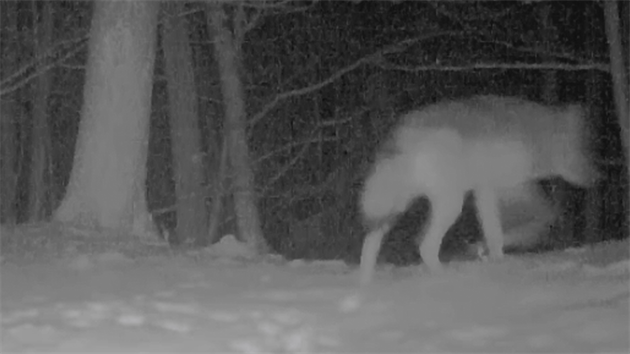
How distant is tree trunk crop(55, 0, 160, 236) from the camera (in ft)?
29.2

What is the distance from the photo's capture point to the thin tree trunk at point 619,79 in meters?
10.9

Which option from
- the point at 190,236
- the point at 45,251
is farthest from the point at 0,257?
the point at 190,236

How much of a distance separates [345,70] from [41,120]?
4680 millimetres

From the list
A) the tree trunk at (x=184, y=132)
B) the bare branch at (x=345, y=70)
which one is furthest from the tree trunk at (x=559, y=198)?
the tree trunk at (x=184, y=132)

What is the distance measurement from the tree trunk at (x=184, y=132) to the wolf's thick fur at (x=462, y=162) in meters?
6.25

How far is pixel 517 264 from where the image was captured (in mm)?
6680

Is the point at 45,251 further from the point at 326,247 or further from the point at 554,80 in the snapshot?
the point at 554,80

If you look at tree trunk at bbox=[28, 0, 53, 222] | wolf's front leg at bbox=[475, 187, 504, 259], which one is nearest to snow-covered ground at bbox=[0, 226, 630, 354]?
wolf's front leg at bbox=[475, 187, 504, 259]

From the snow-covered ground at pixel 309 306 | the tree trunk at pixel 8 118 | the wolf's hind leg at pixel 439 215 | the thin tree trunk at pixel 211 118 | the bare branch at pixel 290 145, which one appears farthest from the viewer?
the tree trunk at pixel 8 118

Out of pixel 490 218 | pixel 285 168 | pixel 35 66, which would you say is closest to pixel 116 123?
pixel 490 218

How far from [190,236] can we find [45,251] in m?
5.23

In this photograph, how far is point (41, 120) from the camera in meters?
15.6

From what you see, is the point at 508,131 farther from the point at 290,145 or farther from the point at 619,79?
the point at 290,145

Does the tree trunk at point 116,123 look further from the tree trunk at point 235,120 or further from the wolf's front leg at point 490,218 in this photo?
the tree trunk at point 235,120
